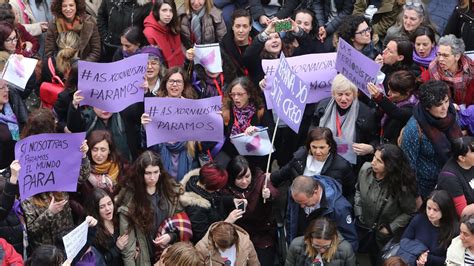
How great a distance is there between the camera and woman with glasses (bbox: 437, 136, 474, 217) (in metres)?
9.42

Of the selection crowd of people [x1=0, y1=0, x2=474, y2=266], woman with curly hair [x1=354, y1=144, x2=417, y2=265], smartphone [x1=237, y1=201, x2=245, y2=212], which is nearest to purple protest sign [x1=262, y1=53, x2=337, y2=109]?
crowd of people [x1=0, y1=0, x2=474, y2=266]

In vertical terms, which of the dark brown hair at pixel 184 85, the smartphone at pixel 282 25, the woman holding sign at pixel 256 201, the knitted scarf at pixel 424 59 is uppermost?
the smartphone at pixel 282 25

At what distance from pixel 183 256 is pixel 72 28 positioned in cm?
446

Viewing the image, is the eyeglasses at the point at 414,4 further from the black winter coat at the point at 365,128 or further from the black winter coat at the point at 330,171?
the black winter coat at the point at 330,171

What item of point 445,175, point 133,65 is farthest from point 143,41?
point 445,175

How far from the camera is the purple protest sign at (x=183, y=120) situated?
10.4 meters

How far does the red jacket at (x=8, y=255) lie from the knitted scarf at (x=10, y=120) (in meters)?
1.96

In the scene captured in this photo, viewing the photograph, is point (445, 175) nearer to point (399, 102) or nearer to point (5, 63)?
point (399, 102)

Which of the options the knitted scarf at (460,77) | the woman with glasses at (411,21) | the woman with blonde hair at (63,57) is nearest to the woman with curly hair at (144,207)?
the woman with blonde hair at (63,57)

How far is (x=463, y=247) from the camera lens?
8.71m

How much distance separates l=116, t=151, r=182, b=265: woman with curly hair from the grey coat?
104 cm

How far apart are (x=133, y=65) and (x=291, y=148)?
1860 millimetres

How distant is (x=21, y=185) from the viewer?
9039 millimetres

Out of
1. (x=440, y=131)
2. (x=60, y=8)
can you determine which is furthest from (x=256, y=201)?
(x=60, y=8)
